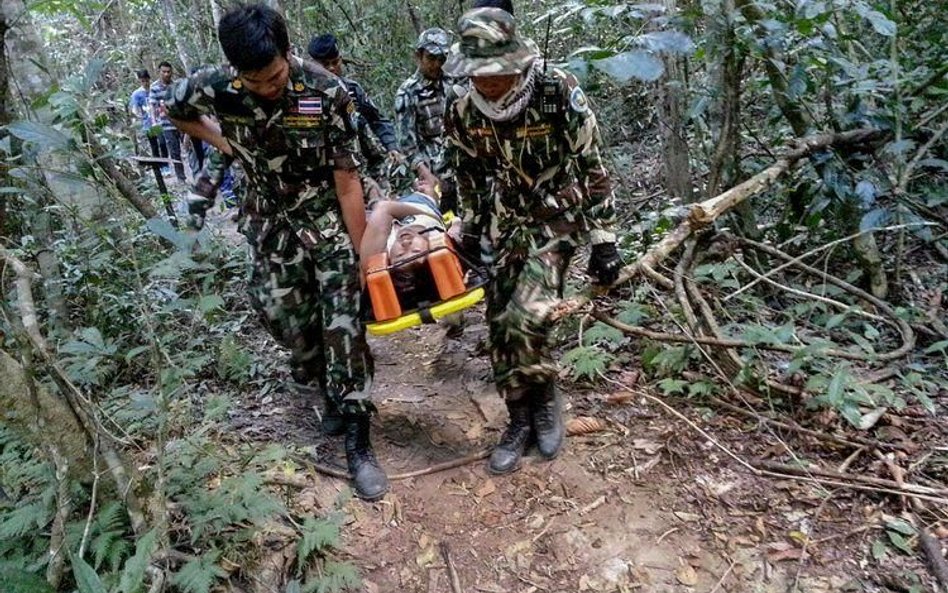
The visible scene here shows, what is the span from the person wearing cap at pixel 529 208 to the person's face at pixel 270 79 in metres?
0.74

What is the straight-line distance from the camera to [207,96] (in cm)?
325

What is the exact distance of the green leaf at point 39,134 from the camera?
219 cm

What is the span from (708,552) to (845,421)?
104cm

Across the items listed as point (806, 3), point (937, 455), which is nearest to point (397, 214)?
point (806, 3)

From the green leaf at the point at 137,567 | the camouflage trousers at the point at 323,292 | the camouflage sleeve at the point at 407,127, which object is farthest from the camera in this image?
the camouflage sleeve at the point at 407,127

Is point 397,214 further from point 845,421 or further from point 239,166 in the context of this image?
point 845,421

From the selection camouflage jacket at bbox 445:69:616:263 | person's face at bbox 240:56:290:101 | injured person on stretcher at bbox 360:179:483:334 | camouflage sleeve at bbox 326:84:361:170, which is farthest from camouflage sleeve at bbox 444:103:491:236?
A: person's face at bbox 240:56:290:101

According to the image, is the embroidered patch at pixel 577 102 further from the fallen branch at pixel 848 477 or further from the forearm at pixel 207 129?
the fallen branch at pixel 848 477

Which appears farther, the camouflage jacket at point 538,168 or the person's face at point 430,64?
the person's face at point 430,64

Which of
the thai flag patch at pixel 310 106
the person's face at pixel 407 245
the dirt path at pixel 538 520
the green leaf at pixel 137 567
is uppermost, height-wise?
Result: the thai flag patch at pixel 310 106

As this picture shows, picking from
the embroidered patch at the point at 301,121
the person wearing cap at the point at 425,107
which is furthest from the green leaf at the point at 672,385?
the person wearing cap at the point at 425,107

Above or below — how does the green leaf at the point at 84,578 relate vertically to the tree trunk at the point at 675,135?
above

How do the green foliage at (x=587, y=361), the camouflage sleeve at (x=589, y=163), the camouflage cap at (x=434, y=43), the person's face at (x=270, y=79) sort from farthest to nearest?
the camouflage cap at (x=434, y=43), the green foliage at (x=587, y=361), the camouflage sleeve at (x=589, y=163), the person's face at (x=270, y=79)

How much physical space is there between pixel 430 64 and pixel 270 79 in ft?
9.31
